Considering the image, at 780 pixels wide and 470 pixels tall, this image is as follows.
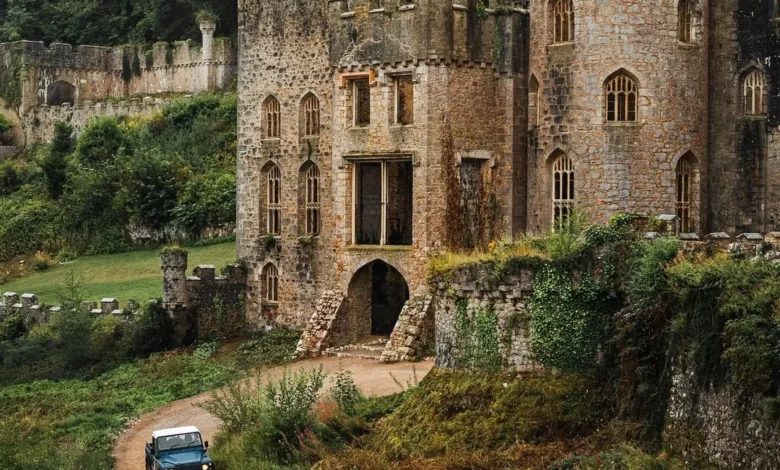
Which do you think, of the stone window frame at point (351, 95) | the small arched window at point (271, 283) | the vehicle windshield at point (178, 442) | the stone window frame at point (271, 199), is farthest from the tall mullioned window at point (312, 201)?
the vehicle windshield at point (178, 442)

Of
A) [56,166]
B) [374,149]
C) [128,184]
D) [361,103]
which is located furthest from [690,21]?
[56,166]

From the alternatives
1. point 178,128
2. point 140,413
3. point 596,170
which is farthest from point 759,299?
point 178,128

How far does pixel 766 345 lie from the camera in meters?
20.8

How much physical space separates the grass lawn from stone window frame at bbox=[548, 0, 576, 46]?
15606mm

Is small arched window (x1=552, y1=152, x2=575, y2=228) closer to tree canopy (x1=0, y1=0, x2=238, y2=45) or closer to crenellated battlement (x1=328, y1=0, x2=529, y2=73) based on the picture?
crenellated battlement (x1=328, y1=0, x2=529, y2=73)

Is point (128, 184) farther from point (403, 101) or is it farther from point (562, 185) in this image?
point (562, 185)

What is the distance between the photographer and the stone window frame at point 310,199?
43.8m

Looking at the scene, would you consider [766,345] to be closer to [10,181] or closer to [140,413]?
[140,413]

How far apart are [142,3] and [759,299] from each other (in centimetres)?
6720

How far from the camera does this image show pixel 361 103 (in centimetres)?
4144

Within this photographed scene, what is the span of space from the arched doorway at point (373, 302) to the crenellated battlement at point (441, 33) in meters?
5.77

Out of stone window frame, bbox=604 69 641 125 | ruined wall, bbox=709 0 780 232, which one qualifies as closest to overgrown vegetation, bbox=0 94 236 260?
stone window frame, bbox=604 69 641 125

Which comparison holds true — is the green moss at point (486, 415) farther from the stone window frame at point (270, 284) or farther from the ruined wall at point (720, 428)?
the stone window frame at point (270, 284)

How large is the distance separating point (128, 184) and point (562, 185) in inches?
991
